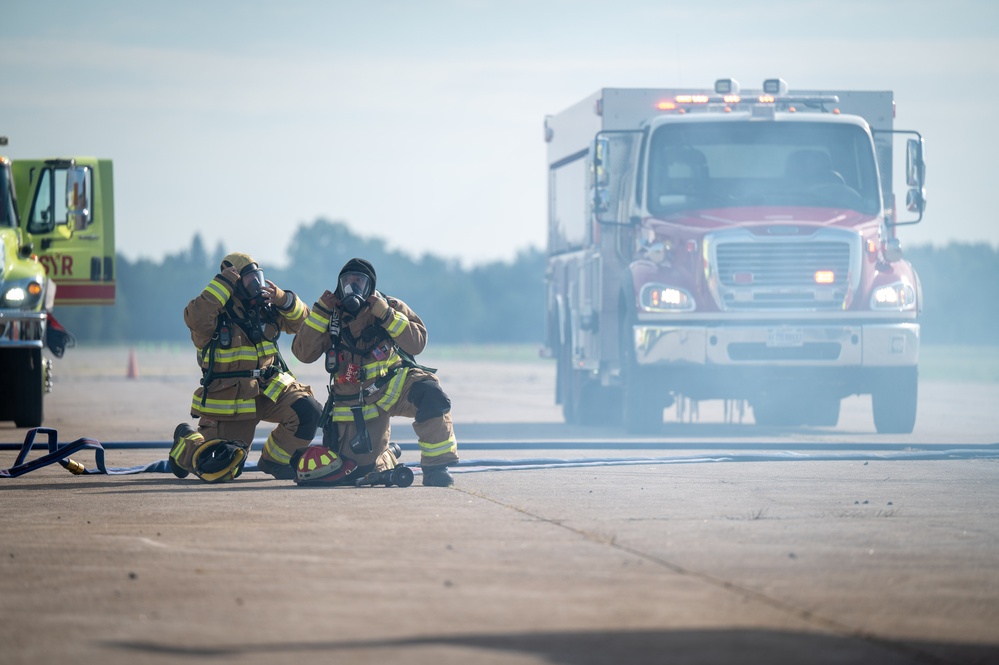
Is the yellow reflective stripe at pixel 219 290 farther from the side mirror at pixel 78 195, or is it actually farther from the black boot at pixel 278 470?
the side mirror at pixel 78 195

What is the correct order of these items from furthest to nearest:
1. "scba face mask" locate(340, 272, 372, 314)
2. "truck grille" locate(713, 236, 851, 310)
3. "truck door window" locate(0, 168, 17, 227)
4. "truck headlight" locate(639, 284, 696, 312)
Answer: "truck door window" locate(0, 168, 17, 227)
"truck headlight" locate(639, 284, 696, 312)
"truck grille" locate(713, 236, 851, 310)
"scba face mask" locate(340, 272, 372, 314)

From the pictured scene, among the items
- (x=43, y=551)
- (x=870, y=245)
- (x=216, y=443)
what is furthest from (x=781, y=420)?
(x=43, y=551)

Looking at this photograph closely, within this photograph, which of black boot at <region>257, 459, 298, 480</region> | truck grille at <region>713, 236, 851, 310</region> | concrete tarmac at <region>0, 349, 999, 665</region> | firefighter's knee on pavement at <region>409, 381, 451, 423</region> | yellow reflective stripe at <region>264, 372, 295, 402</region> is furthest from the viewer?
truck grille at <region>713, 236, 851, 310</region>

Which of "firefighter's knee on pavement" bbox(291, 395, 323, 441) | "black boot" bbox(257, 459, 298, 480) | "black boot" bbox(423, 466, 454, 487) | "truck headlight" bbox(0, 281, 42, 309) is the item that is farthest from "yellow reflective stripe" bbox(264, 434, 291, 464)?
"truck headlight" bbox(0, 281, 42, 309)

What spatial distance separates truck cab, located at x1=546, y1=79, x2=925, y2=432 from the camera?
15.1m

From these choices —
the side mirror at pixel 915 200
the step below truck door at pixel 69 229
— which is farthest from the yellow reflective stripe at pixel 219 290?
the side mirror at pixel 915 200

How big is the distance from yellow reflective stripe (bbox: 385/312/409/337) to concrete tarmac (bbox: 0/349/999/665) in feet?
3.15

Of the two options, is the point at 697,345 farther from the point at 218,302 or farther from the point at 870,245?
the point at 218,302

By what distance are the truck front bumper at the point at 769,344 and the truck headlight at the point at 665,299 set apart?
6.9 inches

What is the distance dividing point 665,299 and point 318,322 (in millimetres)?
6209

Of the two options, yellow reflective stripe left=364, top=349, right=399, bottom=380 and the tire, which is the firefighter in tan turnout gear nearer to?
yellow reflective stripe left=364, top=349, right=399, bottom=380

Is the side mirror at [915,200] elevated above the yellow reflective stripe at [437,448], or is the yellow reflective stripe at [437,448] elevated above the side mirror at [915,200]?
the side mirror at [915,200]

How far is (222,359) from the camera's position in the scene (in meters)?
9.91

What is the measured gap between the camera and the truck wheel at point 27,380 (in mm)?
16609
